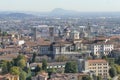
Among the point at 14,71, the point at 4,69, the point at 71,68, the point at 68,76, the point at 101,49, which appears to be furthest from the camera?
the point at 101,49

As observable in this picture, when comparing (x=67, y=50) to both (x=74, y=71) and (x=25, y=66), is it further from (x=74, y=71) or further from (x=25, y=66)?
(x=74, y=71)

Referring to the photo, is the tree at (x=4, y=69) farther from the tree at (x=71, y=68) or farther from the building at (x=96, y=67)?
the building at (x=96, y=67)

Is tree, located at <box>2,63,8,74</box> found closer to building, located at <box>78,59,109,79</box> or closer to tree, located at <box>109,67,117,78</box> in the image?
building, located at <box>78,59,109,79</box>

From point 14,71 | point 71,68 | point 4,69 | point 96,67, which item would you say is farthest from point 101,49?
point 14,71

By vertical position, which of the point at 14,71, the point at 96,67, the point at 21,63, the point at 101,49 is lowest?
the point at 101,49

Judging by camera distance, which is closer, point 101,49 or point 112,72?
point 112,72

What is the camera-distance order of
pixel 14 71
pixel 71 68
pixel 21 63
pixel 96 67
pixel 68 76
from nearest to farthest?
pixel 68 76
pixel 14 71
pixel 71 68
pixel 96 67
pixel 21 63

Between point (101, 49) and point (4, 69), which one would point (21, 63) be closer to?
point (4, 69)

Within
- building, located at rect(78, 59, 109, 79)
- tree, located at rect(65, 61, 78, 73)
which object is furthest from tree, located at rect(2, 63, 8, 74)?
building, located at rect(78, 59, 109, 79)

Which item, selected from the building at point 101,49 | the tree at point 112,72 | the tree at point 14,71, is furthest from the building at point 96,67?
the building at point 101,49

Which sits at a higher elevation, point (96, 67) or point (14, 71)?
point (14, 71)
